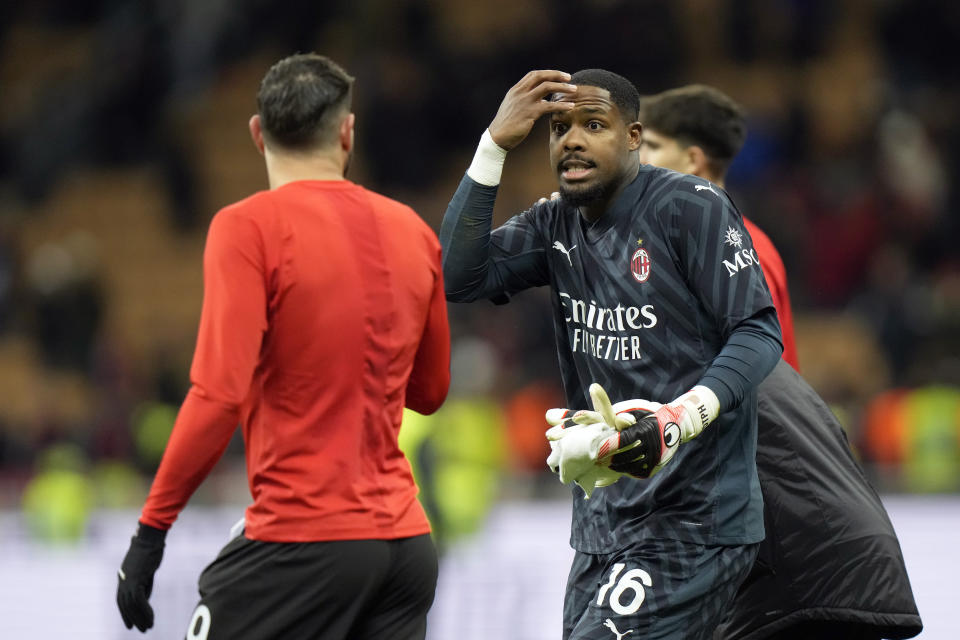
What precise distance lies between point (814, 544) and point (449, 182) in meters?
12.2


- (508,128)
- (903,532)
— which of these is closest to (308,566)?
(508,128)

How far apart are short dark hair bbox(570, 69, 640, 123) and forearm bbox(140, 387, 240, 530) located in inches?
51.1

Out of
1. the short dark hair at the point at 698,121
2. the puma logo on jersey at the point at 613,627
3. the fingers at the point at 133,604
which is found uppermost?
the short dark hair at the point at 698,121

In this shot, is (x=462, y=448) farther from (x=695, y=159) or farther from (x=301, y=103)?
(x=301, y=103)

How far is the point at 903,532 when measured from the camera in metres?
7.65

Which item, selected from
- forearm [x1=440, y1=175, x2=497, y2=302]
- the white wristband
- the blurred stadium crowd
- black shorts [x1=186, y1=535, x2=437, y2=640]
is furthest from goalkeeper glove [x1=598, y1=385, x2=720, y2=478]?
the blurred stadium crowd

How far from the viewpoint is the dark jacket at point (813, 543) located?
13.7 feet

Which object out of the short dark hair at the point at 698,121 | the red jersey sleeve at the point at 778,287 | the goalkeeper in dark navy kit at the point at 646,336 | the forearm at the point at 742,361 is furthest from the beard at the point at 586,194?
the short dark hair at the point at 698,121

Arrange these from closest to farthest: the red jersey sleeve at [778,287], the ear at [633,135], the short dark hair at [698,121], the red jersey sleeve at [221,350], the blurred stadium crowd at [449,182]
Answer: the red jersey sleeve at [221,350], the ear at [633,135], the red jersey sleeve at [778,287], the short dark hair at [698,121], the blurred stadium crowd at [449,182]

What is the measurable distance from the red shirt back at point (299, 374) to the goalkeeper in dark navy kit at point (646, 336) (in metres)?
0.48

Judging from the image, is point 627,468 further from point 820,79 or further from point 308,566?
point 820,79

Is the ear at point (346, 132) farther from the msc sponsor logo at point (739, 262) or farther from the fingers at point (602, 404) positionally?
the msc sponsor logo at point (739, 262)

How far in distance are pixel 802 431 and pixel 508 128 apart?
128 cm

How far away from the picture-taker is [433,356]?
12.0 ft
